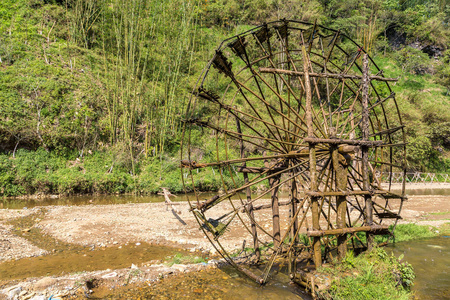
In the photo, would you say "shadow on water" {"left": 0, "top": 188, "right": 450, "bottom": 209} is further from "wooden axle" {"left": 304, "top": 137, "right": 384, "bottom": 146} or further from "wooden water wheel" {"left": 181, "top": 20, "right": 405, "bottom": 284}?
"wooden axle" {"left": 304, "top": 137, "right": 384, "bottom": 146}

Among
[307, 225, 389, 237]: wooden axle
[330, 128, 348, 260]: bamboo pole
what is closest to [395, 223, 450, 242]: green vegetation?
[307, 225, 389, 237]: wooden axle

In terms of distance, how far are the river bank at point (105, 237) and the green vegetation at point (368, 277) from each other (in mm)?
3463

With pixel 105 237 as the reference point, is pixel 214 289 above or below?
above

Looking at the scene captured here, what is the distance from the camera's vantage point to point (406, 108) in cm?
3241

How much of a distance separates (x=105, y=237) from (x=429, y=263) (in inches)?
438

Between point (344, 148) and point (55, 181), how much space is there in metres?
19.1

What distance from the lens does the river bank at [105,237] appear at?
613cm

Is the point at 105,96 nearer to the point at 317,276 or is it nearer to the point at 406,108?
the point at 317,276

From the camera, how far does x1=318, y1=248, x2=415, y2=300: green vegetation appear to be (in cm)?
505

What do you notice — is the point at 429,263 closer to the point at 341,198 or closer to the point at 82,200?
the point at 341,198

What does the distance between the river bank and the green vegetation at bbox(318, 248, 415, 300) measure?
346 centimetres

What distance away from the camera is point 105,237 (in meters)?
10.4

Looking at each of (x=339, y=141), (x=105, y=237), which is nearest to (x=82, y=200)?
(x=105, y=237)

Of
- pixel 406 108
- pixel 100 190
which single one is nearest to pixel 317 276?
pixel 100 190
